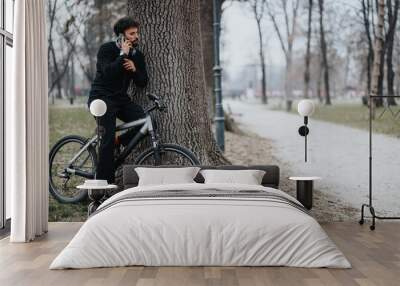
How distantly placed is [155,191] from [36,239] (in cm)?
131

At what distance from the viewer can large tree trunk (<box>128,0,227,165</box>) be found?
6039mm

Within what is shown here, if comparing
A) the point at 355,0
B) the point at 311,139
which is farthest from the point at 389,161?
the point at 355,0

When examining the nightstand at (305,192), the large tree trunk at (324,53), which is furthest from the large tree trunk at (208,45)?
the nightstand at (305,192)

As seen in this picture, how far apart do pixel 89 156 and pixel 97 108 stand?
2.00 feet

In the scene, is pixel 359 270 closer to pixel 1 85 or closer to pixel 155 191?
pixel 155 191

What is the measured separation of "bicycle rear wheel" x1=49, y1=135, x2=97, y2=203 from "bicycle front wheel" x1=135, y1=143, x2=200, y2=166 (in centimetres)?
58

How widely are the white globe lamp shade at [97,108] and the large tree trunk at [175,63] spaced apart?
44 cm

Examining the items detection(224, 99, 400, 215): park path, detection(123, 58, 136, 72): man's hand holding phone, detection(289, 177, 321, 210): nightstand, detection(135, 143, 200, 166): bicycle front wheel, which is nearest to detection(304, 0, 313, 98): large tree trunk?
detection(224, 99, 400, 215): park path

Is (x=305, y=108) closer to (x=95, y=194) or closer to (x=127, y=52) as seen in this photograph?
(x=127, y=52)

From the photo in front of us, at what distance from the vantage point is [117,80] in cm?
600

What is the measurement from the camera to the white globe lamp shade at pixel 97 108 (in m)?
5.74

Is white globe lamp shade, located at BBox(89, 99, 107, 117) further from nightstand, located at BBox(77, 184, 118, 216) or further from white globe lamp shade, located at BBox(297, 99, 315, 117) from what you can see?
white globe lamp shade, located at BBox(297, 99, 315, 117)

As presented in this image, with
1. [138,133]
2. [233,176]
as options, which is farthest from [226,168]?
[138,133]

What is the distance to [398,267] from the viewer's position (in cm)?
408
